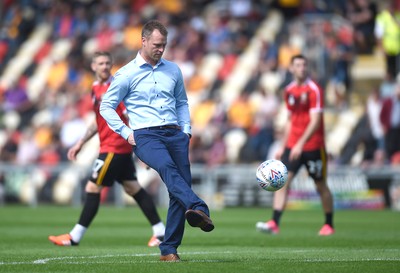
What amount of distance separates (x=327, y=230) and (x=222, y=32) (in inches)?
659

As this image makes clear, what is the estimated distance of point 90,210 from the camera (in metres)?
14.5

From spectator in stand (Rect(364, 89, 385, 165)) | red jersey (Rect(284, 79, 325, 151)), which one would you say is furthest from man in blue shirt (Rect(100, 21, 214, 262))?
spectator in stand (Rect(364, 89, 385, 165))

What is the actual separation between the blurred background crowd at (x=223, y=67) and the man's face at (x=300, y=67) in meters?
8.95

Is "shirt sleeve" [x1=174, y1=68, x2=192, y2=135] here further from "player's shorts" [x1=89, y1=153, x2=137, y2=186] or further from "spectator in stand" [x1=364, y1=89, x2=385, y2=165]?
"spectator in stand" [x1=364, y1=89, x2=385, y2=165]

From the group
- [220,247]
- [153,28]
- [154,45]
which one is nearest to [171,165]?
[154,45]

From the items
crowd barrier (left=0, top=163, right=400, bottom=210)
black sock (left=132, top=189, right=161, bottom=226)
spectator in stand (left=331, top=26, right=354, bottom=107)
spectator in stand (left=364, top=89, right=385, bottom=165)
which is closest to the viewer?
black sock (left=132, top=189, right=161, bottom=226)

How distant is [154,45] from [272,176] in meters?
2.42

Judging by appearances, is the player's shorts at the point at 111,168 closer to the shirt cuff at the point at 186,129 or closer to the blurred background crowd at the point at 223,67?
the shirt cuff at the point at 186,129

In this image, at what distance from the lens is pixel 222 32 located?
1273 inches

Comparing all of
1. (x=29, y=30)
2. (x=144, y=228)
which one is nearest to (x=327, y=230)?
(x=144, y=228)

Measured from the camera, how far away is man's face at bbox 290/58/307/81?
53.4ft

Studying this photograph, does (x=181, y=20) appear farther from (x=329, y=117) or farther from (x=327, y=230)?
(x=327, y=230)

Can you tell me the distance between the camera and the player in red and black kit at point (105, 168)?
14328 mm

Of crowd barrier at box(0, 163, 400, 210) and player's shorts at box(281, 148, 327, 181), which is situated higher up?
player's shorts at box(281, 148, 327, 181)
